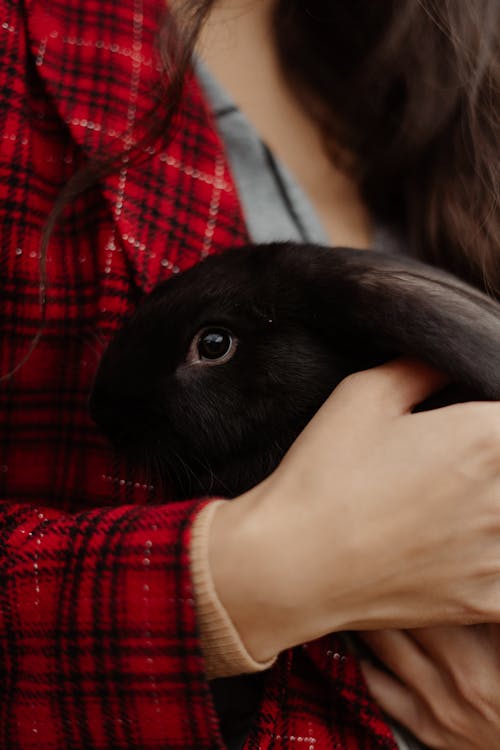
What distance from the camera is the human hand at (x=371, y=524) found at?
0.72m

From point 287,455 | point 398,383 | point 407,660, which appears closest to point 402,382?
point 398,383

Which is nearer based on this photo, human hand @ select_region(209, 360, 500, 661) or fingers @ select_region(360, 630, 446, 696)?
human hand @ select_region(209, 360, 500, 661)

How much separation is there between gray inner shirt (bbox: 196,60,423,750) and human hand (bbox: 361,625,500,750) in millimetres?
497

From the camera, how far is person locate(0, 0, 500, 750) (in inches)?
29.2

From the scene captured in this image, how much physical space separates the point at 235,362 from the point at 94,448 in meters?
0.21

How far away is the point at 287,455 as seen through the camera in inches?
31.3

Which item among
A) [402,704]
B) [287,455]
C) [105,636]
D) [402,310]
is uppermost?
[402,310]

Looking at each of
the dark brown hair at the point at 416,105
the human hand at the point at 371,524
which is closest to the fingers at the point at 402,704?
the human hand at the point at 371,524

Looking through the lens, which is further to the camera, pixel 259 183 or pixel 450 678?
pixel 259 183

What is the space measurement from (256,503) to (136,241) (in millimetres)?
364

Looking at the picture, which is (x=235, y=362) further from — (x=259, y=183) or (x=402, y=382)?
(x=259, y=183)

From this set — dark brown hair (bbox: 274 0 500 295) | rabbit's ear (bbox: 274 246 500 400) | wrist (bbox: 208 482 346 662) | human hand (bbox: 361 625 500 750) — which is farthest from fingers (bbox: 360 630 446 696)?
dark brown hair (bbox: 274 0 500 295)

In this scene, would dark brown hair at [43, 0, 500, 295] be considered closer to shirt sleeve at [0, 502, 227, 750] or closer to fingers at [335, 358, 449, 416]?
fingers at [335, 358, 449, 416]

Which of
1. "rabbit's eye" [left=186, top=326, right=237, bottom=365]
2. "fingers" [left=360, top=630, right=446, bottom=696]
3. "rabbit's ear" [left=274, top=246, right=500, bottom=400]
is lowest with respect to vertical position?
"fingers" [left=360, top=630, right=446, bottom=696]
